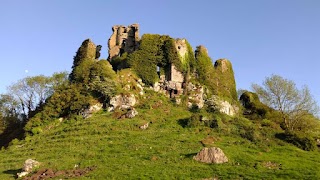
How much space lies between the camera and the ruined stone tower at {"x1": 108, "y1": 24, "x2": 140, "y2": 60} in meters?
68.6

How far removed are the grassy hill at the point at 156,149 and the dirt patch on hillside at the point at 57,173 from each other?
0.80m

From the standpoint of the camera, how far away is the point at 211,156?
3209cm

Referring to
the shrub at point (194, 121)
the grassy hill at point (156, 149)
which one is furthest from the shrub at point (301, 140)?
the shrub at point (194, 121)

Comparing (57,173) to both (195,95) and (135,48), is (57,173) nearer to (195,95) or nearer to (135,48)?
(195,95)

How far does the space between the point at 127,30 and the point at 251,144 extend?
128ft

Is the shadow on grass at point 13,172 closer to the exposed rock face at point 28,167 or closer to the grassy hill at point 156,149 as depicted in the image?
the grassy hill at point 156,149

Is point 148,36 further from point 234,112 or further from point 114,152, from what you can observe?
point 114,152

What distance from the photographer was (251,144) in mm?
39469

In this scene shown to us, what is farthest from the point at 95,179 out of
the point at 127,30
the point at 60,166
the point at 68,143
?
the point at 127,30

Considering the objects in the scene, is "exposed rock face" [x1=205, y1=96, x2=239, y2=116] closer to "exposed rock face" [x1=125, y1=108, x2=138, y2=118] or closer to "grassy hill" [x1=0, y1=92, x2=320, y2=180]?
"grassy hill" [x1=0, y1=92, x2=320, y2=180]

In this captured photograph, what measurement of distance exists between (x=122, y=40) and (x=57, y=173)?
41975mm

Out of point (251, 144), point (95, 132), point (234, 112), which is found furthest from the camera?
point (234, 112)

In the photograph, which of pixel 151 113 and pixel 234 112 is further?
pixel 234 112

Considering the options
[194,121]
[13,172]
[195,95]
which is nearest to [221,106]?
[195,95]
